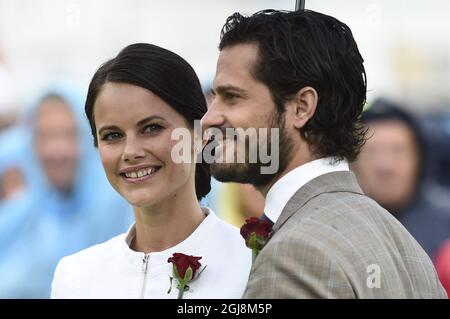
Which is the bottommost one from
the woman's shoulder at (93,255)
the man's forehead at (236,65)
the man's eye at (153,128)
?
the woman's shoulder at (93,255)

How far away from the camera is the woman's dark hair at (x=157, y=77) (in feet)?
6.71

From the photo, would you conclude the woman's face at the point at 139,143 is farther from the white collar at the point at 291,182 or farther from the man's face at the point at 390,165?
the man's face at the point at 390,165

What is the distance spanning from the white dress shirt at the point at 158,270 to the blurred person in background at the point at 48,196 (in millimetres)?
901

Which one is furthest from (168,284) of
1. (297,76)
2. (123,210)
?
(123,210)

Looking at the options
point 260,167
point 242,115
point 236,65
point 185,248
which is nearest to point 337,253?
point 260,167

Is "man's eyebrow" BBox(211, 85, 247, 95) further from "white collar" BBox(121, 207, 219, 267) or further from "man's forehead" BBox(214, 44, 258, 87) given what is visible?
"white collar" BBox(121, 207, 219, 267)

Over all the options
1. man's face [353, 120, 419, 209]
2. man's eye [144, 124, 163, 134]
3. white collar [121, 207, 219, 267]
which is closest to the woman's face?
man's eye [144, 124, 163, 134]

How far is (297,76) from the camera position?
5.89 ft

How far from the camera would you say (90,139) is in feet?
10.4

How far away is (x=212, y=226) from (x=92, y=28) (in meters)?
1.39

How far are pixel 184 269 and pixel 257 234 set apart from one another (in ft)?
1.04

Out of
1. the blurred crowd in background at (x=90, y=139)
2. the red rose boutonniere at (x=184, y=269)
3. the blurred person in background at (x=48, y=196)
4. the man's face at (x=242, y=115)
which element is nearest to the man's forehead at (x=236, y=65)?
the man's face at (x=242, y=115)

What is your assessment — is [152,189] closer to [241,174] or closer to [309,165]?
[241,174]
